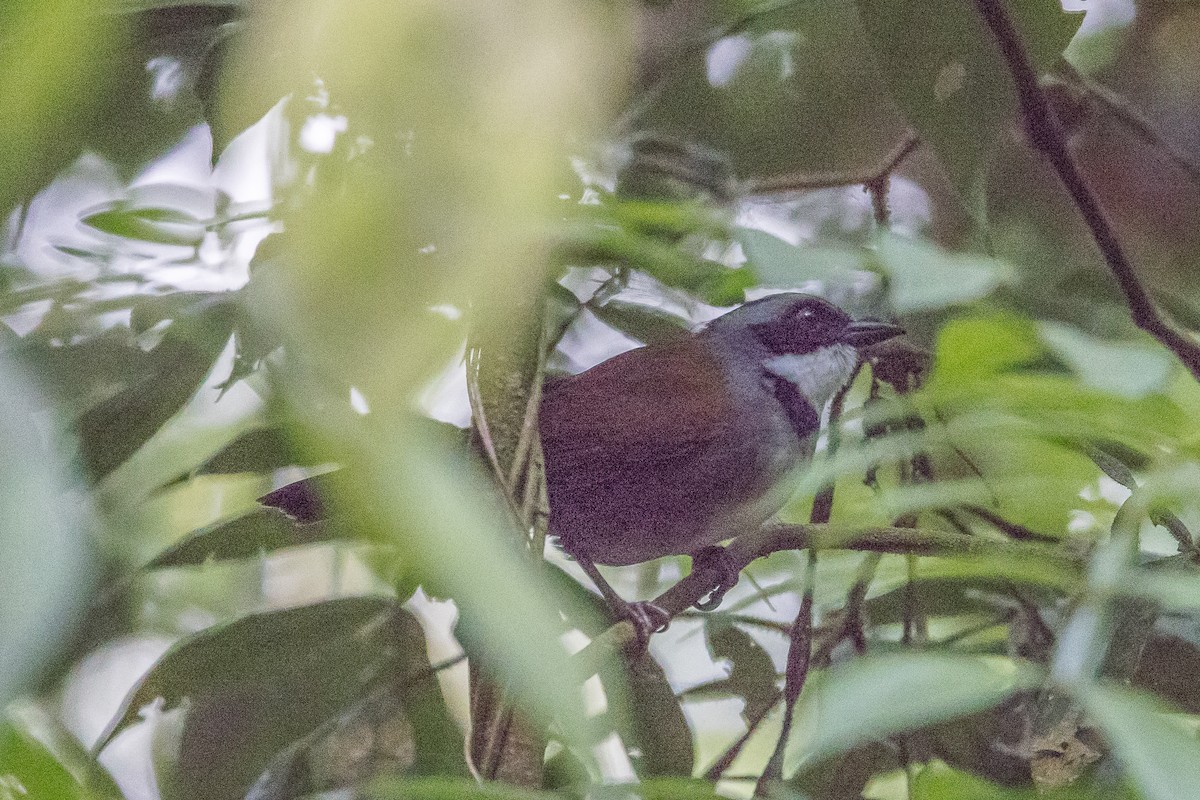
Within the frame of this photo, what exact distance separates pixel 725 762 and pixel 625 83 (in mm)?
814

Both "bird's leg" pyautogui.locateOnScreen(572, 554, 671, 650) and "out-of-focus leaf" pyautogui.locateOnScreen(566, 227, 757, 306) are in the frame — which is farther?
"bird's leg" pyautogui.locateOnScreen(572, 554, 671, 650)

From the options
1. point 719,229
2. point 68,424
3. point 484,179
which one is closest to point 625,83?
point 719,229

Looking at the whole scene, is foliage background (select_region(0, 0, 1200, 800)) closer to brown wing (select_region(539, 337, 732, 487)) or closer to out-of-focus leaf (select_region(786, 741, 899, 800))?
out-of-focus leaf (select_region(786, 741, 899, 800))

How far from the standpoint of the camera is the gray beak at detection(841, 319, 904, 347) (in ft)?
6.49

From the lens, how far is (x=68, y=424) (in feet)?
3.67

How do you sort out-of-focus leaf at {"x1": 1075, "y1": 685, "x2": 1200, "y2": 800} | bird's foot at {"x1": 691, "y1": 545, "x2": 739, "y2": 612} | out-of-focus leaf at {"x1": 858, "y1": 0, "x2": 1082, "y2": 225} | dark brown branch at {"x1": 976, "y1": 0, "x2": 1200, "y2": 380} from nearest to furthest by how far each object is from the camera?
out-of-focus leaf at {"x1": 1075, "y1": 685, "x2": 1200, "y2": 800} < dark brown branch at {"x1": 976, "y1": 0, "x2": 1200, "y2": 380} < out-of-focus leaf at {"x1": 858, "y1": 0, "x2": 1082, "y2": 225} < bird's foot at {"x1": 691, "y1": 545, "x2": 739, "y2": 612}

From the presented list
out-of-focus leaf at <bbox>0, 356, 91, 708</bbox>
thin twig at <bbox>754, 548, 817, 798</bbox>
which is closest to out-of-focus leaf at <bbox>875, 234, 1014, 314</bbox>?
out-of-focus leaf at <bbox>0, 356, 91, 708</bbox>

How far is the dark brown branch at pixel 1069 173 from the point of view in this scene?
1.23m

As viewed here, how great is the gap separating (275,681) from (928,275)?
39.5 inches

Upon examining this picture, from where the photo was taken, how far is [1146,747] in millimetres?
551

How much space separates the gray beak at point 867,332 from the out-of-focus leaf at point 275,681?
3.09 feet

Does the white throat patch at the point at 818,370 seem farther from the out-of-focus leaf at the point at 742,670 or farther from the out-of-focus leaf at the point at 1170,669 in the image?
the out-of-focus leaf at the point at 1170,669

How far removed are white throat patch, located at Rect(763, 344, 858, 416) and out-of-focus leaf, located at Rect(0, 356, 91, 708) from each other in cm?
159

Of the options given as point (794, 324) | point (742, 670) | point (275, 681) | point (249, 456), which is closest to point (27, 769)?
point (249, 456)
